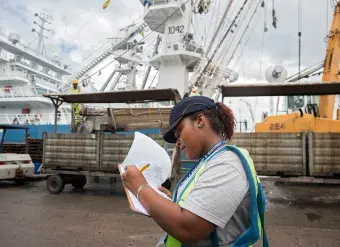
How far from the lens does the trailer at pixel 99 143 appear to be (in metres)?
8.49

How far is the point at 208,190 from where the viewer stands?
1.21 metres

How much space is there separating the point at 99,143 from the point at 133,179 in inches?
297

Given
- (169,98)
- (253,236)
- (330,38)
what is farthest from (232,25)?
(253,236)

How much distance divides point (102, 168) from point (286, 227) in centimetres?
519

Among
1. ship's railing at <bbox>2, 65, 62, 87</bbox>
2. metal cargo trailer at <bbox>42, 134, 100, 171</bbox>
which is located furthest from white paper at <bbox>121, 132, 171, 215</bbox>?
ship's railing at <bbox>2, 65, 62, 87</bbox>

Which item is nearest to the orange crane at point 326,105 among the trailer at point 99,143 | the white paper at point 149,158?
the trailer at point 99,143

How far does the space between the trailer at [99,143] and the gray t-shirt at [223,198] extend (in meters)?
6.71

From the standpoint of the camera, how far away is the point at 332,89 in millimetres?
7930

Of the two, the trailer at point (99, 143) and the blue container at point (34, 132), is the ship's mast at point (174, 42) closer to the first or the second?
the blue container at point (34, 132)

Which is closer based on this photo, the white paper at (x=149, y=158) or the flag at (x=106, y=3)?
the white paper at (x=149, y=158)

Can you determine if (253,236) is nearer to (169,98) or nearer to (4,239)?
(4,239)

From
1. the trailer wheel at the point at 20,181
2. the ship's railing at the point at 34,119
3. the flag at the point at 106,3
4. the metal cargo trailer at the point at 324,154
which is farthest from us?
the ship's railing at the point at 34,119

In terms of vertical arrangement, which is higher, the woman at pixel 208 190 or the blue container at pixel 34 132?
the woman at pixel 208 190

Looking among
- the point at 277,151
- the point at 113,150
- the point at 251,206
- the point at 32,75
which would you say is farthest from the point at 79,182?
Result: the point at 32,75
